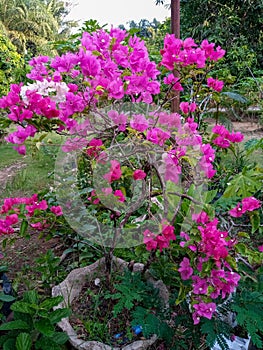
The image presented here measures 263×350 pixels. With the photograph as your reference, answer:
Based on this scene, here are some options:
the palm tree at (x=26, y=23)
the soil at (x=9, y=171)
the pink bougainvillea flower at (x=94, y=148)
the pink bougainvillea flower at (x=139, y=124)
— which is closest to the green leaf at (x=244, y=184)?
the pink bougainvillea flower at (x=139, y=124)

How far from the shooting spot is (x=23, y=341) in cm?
108

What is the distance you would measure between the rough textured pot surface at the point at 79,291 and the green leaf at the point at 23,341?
0.65ft

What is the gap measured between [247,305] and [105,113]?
2.56 feet

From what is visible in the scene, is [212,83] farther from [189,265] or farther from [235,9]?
[235,9]

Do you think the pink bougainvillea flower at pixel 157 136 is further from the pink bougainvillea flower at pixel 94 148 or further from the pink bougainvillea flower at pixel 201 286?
the pink bougainvillea flower at pixel 201 286

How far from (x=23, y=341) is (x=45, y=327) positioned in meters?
0.07

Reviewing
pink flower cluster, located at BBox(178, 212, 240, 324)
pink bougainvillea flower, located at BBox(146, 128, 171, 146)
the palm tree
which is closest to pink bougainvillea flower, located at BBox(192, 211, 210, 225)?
pink flower cluster, located at BBox(178, 212, 240, 324)

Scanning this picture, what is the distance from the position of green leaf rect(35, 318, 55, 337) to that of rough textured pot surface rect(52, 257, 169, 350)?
17 centimetres

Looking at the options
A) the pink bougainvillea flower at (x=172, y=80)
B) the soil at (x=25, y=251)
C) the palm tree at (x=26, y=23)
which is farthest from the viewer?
the palm tree at (x=26, y=23)

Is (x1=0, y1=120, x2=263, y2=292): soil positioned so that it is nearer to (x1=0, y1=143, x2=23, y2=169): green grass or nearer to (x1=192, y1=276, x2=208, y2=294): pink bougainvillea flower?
(x1=192, y1=276, x2=208, y2=294): pink bougainvillea flower

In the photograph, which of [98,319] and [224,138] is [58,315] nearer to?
[98,319]

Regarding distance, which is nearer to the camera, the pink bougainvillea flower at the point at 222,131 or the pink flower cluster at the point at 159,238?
the pink flower cluster at the point at 159,238

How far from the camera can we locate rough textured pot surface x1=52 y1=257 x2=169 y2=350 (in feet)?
4.00

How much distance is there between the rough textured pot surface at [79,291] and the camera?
48.0 inches
